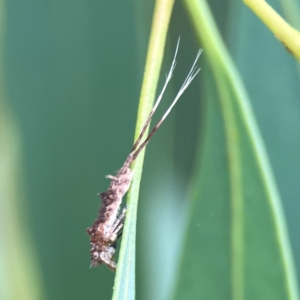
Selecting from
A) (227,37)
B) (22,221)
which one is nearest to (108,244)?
(22,221)

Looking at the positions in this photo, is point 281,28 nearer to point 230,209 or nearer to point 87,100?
point 230,209

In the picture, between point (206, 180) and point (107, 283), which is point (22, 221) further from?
point (206, 180)

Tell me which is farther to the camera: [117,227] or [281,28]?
[117,227]

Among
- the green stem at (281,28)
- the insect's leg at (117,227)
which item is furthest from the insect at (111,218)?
the green stem at (281,28)

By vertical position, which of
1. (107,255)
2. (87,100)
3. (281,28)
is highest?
(87,100)

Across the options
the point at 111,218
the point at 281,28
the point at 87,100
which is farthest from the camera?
the point at 87,100

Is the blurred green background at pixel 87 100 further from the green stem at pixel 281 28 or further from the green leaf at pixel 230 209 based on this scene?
the green stem at pixel 281 28

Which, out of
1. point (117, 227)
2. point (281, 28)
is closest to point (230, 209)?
point (117, 227)
